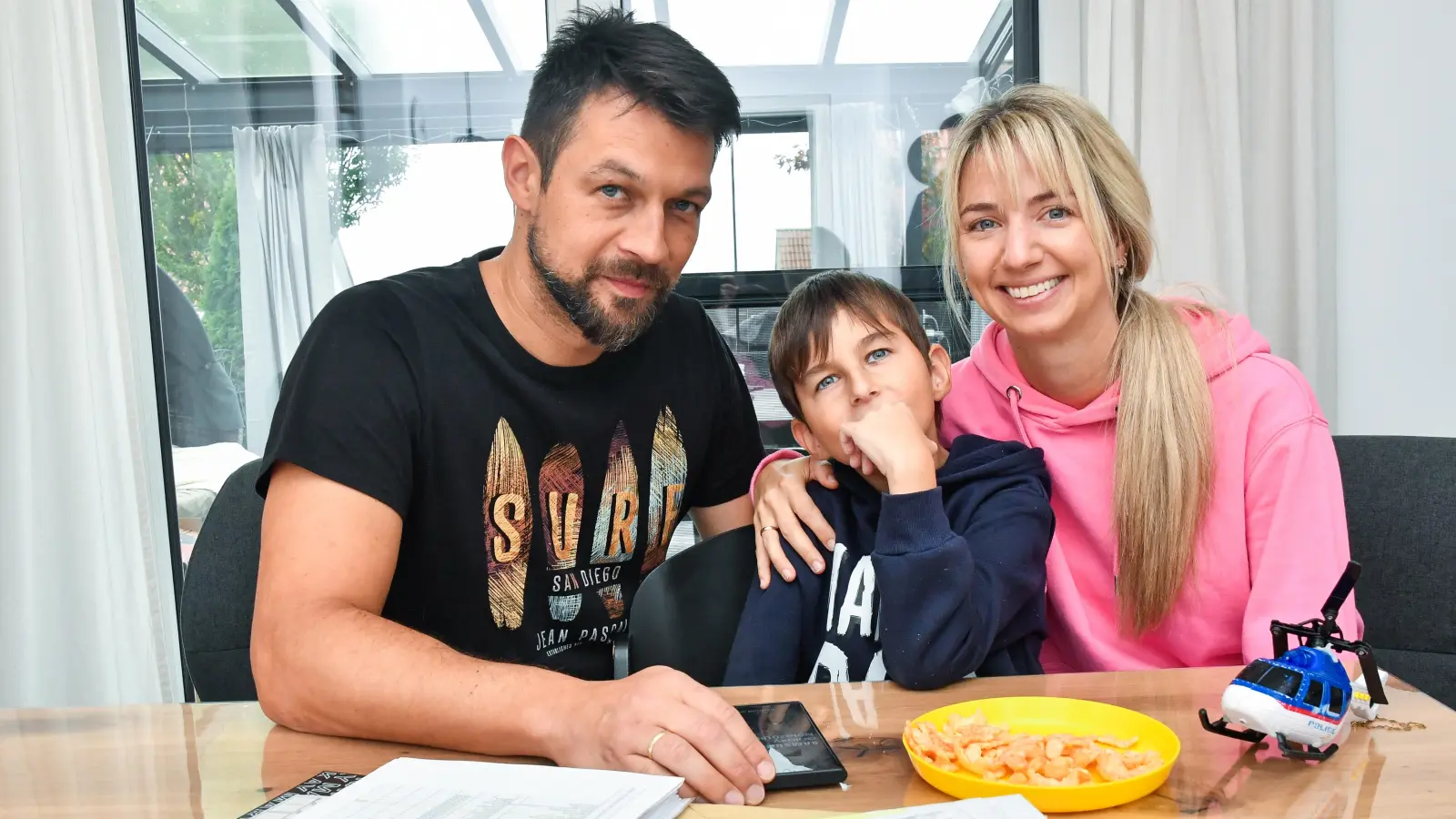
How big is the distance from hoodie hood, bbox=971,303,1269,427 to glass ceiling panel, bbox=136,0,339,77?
2292mm

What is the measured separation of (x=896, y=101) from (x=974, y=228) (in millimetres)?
1532

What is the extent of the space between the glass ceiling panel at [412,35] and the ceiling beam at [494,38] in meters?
0.01

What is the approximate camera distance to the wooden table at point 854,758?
2.76ft

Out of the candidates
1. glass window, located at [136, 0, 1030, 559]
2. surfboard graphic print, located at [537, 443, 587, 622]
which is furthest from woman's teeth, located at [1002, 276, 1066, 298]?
glass window, located at [136, 0, 1030, 559]

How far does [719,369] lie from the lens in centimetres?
180

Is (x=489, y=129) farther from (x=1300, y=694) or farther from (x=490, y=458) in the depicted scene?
(x=1300, y=694)

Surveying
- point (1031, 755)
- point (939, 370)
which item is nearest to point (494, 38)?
point (939, 370)

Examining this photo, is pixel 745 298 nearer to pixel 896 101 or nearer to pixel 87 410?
pixel 896 101

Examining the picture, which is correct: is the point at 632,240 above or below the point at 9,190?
below

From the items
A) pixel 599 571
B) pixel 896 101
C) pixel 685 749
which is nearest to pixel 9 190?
pixel 599 571

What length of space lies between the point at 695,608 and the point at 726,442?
1.37 feet

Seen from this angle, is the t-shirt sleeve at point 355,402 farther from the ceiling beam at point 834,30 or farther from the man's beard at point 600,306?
the ceiling beam at point 834,30

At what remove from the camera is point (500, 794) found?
83cm

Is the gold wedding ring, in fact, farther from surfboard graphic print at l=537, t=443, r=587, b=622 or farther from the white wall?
the white wall
